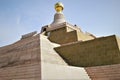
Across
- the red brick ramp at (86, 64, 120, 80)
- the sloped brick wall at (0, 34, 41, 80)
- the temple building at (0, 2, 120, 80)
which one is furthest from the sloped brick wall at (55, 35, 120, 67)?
the sloped brick wall at (0, 34, 41, 80)

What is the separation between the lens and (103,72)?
28.6ft

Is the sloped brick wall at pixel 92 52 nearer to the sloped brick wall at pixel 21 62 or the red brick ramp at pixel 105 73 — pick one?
the red brick ramp at pixel 105 73

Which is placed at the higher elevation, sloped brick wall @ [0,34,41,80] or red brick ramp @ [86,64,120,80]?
sloped brick wall @ [0,34,41,80]

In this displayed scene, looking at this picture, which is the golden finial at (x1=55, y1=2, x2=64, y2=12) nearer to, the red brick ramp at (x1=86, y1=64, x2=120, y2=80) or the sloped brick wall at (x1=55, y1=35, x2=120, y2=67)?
the sloped brick wall at (x1=55, y1=35, x2=120, y2=67)

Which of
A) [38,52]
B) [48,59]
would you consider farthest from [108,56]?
[38,52]

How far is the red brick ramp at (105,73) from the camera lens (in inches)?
320

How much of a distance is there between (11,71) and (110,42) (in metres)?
6.59

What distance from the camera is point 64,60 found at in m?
12.0

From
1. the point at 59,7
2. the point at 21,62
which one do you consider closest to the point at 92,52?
the point at 21,62

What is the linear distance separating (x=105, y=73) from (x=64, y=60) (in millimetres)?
4065

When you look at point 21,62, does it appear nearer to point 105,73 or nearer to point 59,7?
point 105,73

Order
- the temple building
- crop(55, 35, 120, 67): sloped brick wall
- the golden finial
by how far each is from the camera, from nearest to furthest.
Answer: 1. the temple building
2. crop(55, 35, 120, 67): sloped brick wall
3. the golden finial

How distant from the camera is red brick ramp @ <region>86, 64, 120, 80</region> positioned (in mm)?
8125

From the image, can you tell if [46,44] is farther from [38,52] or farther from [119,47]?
[119,47]
